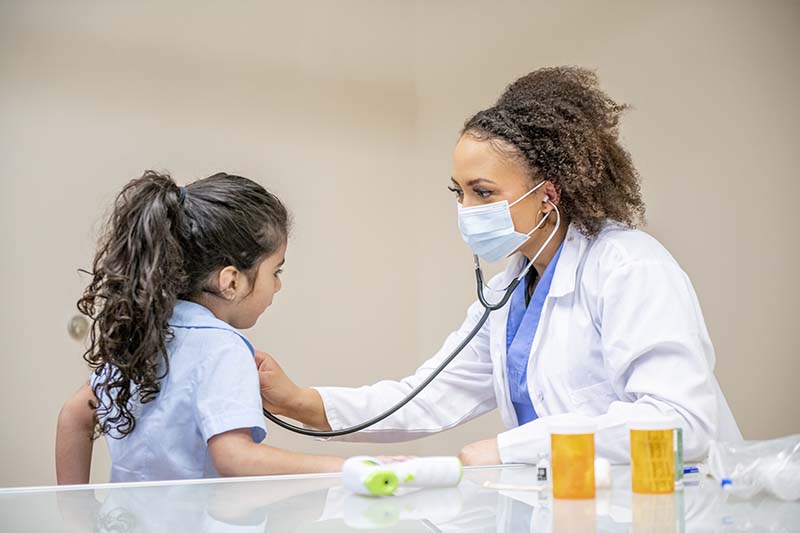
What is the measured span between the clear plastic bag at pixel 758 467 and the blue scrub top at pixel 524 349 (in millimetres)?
660

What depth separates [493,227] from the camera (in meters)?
1.69

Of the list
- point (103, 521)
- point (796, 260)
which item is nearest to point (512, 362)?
point (796, 260)

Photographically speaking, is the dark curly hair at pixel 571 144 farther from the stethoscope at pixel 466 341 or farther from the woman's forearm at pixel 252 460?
the woman's forearm at pixel 252 460

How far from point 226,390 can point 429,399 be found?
70 cm

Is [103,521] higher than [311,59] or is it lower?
lower

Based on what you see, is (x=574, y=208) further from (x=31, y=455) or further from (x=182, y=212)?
(x=31, y=455)

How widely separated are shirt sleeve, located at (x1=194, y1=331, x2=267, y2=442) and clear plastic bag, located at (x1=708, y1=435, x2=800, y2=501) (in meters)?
0.65

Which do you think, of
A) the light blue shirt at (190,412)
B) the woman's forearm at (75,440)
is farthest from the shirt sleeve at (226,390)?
the woman's forearm at (75,440)

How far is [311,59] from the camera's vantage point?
3.17 m

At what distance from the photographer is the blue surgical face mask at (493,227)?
168 centimetres

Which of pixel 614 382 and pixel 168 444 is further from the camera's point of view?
pixel 614 382

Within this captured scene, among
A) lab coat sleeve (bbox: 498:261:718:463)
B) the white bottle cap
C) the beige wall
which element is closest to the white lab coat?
lab coat sleeve (bbox: 498:261:718:463)

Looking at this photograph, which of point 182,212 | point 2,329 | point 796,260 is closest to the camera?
point 182,212

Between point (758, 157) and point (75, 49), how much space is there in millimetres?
2083
